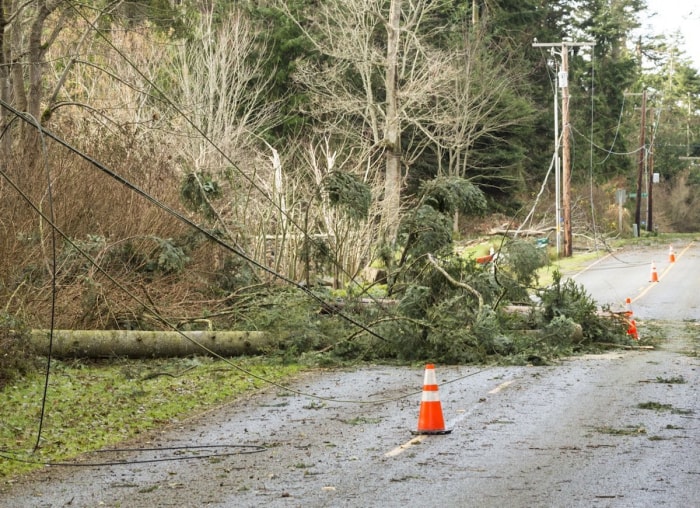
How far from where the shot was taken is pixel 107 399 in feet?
43.4

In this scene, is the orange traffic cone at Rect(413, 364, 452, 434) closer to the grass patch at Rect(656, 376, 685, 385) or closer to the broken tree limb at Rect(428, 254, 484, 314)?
the grass patch at Rect(656, 376, 685, 385)

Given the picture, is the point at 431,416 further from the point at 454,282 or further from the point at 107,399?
the point at 454,282

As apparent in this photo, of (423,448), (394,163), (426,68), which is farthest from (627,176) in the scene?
(423,448)

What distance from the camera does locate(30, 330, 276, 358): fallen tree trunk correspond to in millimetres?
15867

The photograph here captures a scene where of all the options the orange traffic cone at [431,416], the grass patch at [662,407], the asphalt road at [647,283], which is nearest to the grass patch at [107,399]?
the orange traffic cone at [431,416]

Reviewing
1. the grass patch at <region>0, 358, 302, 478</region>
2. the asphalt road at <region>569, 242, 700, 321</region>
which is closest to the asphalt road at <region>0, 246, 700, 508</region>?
the grass patch at <region>0, 358, 302, 478</region>

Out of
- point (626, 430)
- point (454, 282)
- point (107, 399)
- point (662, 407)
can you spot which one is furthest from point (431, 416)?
point (454, 282)

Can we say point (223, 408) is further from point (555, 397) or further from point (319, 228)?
point (319, 228)

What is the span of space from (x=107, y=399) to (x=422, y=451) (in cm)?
494

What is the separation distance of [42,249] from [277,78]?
30058 mm

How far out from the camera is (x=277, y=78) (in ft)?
153

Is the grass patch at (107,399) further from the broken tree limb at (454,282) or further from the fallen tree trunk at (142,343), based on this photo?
the broken tree limb at (454,282)

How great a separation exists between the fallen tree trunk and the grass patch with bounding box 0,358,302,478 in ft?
0.60

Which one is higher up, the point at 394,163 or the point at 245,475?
the point at 394,163
